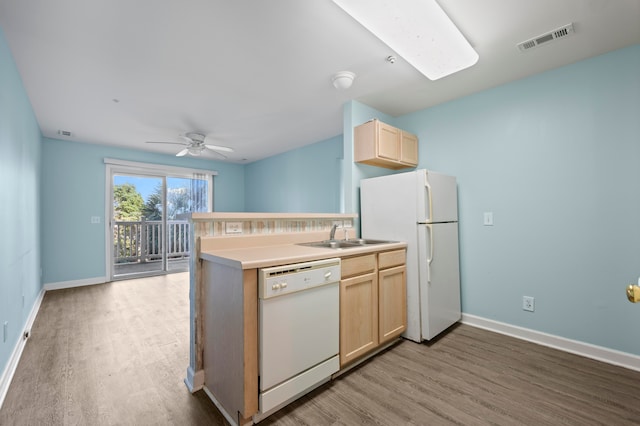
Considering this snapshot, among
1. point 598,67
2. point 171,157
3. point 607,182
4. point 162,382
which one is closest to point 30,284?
point 162,382

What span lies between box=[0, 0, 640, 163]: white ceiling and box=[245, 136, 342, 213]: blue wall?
1.23 metres

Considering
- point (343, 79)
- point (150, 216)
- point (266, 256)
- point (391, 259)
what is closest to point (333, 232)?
point (391, 259)

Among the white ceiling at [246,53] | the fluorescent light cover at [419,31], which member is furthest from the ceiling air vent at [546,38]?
the fluorescent light cover at [419,31]

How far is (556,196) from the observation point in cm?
238

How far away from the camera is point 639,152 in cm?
204

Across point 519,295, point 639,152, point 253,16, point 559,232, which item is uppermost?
point 253,16

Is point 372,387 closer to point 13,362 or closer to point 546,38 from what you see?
point 13,362

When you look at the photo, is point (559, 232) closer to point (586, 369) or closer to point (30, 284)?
point (586, 369)

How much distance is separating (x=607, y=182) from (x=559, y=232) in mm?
500

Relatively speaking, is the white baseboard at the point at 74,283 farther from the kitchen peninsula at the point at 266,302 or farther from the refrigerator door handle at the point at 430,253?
the refrigerator door handle at the point at 430,253

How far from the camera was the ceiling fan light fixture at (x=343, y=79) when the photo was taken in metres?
2.48

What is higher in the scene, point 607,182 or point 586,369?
point 607,182

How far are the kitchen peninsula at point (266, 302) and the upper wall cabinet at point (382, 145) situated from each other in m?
1.01

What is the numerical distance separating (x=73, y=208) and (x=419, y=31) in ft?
18.3
